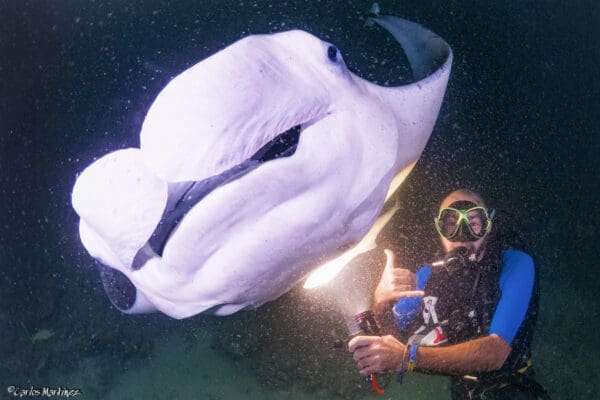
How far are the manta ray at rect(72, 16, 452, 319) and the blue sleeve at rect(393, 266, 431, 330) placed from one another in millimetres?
2462

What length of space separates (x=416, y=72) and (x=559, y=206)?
6836 mm

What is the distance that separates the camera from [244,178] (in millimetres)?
1225

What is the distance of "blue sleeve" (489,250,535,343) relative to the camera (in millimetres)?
3002

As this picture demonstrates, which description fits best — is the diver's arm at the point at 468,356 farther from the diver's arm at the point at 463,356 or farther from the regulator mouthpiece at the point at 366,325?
the regulator mouthpiece at the point at 366,325

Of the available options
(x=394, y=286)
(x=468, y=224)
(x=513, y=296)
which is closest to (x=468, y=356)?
(x=513, y=296)

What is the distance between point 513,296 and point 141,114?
19.1 ft

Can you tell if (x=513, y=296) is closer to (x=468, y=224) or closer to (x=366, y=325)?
(x=468, y=224)

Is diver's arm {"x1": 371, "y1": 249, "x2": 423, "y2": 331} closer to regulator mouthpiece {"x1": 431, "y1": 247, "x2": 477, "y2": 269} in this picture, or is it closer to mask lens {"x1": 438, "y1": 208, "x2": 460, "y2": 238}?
regulator mouthpiece {"x1": 431, "y1": 247, "x2": 477, "y2": 269}

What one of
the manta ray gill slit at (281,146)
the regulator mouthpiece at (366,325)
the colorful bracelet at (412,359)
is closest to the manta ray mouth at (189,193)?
the manta ray gill slit at (281,146)

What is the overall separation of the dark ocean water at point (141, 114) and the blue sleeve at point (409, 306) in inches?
78.1

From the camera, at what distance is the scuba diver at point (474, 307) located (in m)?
2.95

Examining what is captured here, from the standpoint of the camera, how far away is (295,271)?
154 cm

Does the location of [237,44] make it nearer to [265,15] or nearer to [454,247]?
[454,247]

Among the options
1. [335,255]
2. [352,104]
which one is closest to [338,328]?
[335,255]
